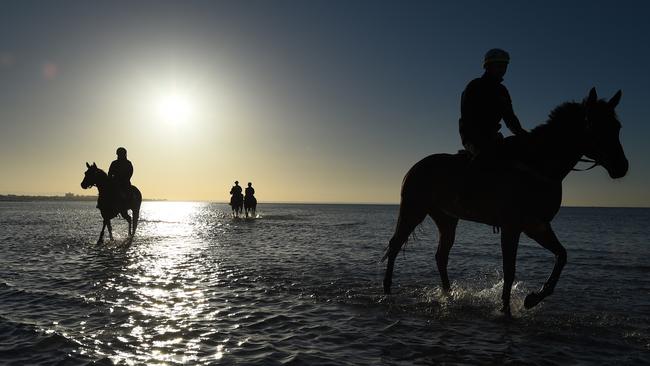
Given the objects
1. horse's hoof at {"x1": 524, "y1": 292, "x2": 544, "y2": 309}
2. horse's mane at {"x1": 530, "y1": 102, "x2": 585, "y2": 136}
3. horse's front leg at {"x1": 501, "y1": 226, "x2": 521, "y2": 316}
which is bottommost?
horse's hoof at {"x1": 524, "y1": 292, "x2": 544, "y2": 309}

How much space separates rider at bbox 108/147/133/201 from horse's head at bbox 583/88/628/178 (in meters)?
15.4

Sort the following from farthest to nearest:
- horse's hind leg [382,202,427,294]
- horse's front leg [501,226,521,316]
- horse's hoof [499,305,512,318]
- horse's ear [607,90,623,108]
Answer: horse's hind leg [382,202,427,294] < horse's hoof [499,305,512,318] < horse's front leg [501,226,521,316] < horse's ear [607,90,623,108]

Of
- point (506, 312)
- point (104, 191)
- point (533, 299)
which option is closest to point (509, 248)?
point (533, 299)

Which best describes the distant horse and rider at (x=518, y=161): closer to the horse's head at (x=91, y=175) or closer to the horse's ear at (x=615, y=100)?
the horse's ear at (x=615, y=100)

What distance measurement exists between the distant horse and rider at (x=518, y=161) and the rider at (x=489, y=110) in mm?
14

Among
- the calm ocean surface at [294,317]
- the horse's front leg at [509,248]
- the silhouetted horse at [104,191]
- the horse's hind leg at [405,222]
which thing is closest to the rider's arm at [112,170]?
the silhouetted horse at [104,191]

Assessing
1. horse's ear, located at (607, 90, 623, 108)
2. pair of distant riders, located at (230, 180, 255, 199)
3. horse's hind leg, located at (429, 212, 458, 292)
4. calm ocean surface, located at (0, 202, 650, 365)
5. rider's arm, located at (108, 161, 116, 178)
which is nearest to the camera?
calm ocean surface, located at (0, 202, 650, 365)

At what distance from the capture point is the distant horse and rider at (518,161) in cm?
558

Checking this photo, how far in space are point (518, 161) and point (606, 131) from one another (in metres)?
1.21

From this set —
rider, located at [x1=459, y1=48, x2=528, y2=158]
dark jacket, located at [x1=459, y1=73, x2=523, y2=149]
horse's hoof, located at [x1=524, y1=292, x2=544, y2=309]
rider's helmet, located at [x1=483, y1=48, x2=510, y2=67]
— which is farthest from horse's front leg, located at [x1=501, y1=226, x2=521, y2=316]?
rider's helmet, located at [x1=483, y1=48, x2=510, y2=67]

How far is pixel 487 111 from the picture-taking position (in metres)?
6.02

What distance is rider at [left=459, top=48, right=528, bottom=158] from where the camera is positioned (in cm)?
598

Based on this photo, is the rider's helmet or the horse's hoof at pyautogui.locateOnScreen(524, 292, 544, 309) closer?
the horse's hoof at pyautogui.locateOnScreen(524, 292, 544, 309)

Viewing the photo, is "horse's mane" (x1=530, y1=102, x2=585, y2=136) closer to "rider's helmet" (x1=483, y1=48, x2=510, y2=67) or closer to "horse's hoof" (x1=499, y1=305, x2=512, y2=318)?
"rider's helmet" (x1=483, y1=48, x2=510, y2=67)
